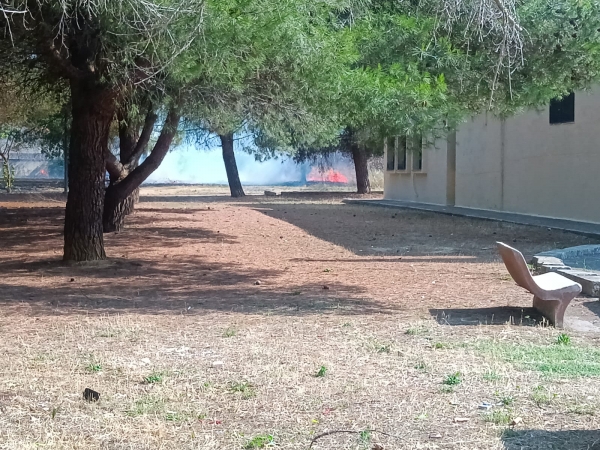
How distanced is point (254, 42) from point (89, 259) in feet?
18.0

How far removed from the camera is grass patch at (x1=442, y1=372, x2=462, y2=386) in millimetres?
5637

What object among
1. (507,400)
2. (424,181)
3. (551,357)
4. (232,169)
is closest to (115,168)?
(551,357)

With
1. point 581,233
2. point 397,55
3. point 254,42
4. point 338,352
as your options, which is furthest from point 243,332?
point 581,233

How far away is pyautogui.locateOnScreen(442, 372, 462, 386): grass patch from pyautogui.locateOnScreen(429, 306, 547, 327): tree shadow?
199cm

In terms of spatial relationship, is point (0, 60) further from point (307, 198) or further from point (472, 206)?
point (307, 198)

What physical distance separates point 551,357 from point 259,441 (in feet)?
9.61

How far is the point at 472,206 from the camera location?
84.8ft

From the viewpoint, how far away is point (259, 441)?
4500 mm

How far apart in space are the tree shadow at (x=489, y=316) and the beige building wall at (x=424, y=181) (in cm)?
1857

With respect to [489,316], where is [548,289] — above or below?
above

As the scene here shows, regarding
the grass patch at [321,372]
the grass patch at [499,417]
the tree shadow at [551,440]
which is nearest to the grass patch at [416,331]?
the grass patch at [321,372]

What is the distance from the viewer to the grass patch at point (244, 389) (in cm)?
545

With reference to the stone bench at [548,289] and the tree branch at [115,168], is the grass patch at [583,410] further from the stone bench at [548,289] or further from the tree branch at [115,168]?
the tree branch at [115,168]

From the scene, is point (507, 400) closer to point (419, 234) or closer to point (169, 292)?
point (169, 292)
